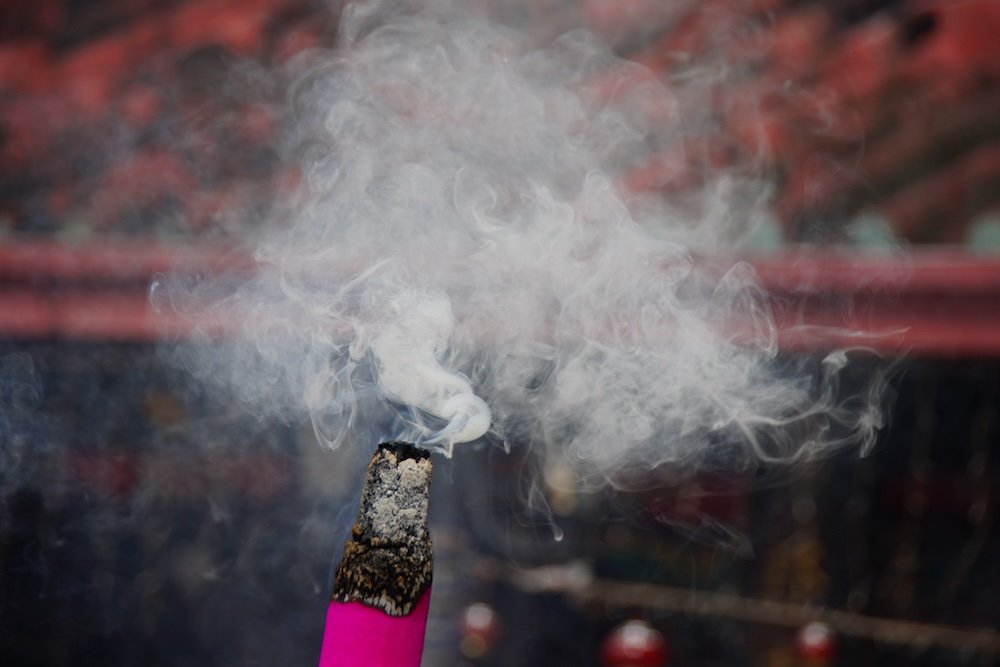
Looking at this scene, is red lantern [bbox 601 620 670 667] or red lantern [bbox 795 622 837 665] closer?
red lantern [bbox 795 622 837 665]

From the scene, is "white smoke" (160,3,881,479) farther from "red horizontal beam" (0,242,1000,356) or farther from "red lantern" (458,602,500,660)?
"red lantern" (458,602,500,660)

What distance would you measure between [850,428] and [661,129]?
1218 millimetres

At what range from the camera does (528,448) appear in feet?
11.6

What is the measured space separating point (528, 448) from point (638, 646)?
0.81 metres

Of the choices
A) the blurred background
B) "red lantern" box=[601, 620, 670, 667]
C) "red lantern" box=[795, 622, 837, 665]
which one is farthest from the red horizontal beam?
"red lantern" box=[601, 620, 670, 667]

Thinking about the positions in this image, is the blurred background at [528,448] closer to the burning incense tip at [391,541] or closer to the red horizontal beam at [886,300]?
the red horizontal beam at [886,300]

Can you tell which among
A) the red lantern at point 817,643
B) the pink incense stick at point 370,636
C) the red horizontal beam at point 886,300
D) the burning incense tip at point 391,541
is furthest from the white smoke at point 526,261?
the pink incense stick at point 370,636

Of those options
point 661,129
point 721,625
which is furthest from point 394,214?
point 721,625

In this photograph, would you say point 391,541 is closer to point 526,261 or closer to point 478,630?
→ point 526,261

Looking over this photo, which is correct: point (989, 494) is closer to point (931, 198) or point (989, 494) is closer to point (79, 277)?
point (931, 198)

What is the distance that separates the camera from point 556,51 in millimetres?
3693

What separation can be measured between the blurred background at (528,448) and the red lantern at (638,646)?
1cm

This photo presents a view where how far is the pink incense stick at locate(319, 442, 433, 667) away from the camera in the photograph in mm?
1508

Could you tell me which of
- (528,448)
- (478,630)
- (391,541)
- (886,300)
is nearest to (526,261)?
(528,448)
